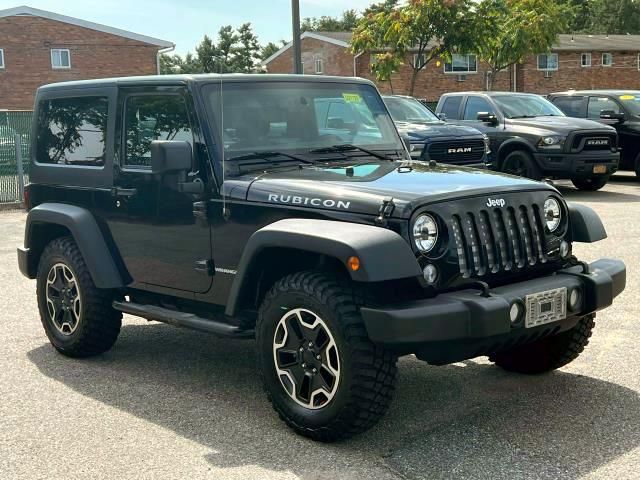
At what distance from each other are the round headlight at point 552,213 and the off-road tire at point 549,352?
616 millimetres

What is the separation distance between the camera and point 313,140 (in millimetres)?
5488

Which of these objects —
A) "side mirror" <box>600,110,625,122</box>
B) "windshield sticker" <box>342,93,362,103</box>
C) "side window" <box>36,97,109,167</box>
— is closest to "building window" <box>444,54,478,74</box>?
"side mirror" <box>600,110,625,122</box>

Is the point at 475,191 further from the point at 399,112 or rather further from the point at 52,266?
the point at 399,112

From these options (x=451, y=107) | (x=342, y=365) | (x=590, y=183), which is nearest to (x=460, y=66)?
(x=451, y=107)

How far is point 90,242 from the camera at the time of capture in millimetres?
5871

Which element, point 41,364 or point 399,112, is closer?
point 41,364

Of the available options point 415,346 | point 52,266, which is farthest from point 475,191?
point 52,266

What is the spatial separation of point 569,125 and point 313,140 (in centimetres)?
1114

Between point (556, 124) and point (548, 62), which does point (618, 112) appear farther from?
point (548, 62)

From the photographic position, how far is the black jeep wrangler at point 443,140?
568 inches

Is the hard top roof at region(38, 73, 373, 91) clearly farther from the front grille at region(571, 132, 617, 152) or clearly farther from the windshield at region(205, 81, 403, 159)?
the front grille at region(571, 132, 617, 152)

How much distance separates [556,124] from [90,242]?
1152 centimetres

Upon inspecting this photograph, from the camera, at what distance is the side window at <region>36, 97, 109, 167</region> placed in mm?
6012

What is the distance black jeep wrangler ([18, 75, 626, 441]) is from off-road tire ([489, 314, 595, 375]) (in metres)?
0.01
